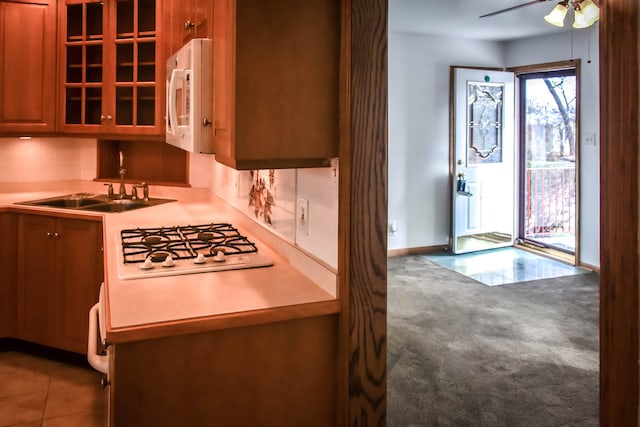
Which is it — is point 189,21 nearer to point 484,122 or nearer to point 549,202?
point 484,122

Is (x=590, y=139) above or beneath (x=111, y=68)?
beneath

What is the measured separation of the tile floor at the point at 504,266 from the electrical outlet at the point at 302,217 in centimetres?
329

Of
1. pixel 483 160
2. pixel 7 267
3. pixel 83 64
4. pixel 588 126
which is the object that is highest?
pixel 83 64

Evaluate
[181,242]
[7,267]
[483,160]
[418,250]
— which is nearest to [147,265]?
[181,242]

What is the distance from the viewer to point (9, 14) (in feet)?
11.2

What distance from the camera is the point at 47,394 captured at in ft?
9.23

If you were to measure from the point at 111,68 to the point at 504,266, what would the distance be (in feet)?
13.5

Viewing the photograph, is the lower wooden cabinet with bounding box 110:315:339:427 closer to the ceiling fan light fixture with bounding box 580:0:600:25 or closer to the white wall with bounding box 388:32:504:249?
the ceiling fan light fixture with bounding box 580:0:600:25

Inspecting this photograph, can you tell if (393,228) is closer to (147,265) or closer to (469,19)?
(469,19)

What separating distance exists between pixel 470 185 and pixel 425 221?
0.66 metres

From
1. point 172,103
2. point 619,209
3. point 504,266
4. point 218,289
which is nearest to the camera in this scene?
point 619,209

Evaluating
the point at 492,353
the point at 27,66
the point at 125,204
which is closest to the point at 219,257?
the point at 125,204

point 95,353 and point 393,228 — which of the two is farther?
point 393,228

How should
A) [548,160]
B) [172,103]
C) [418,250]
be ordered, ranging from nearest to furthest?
[172,103]
[418,250]
[548,160]
